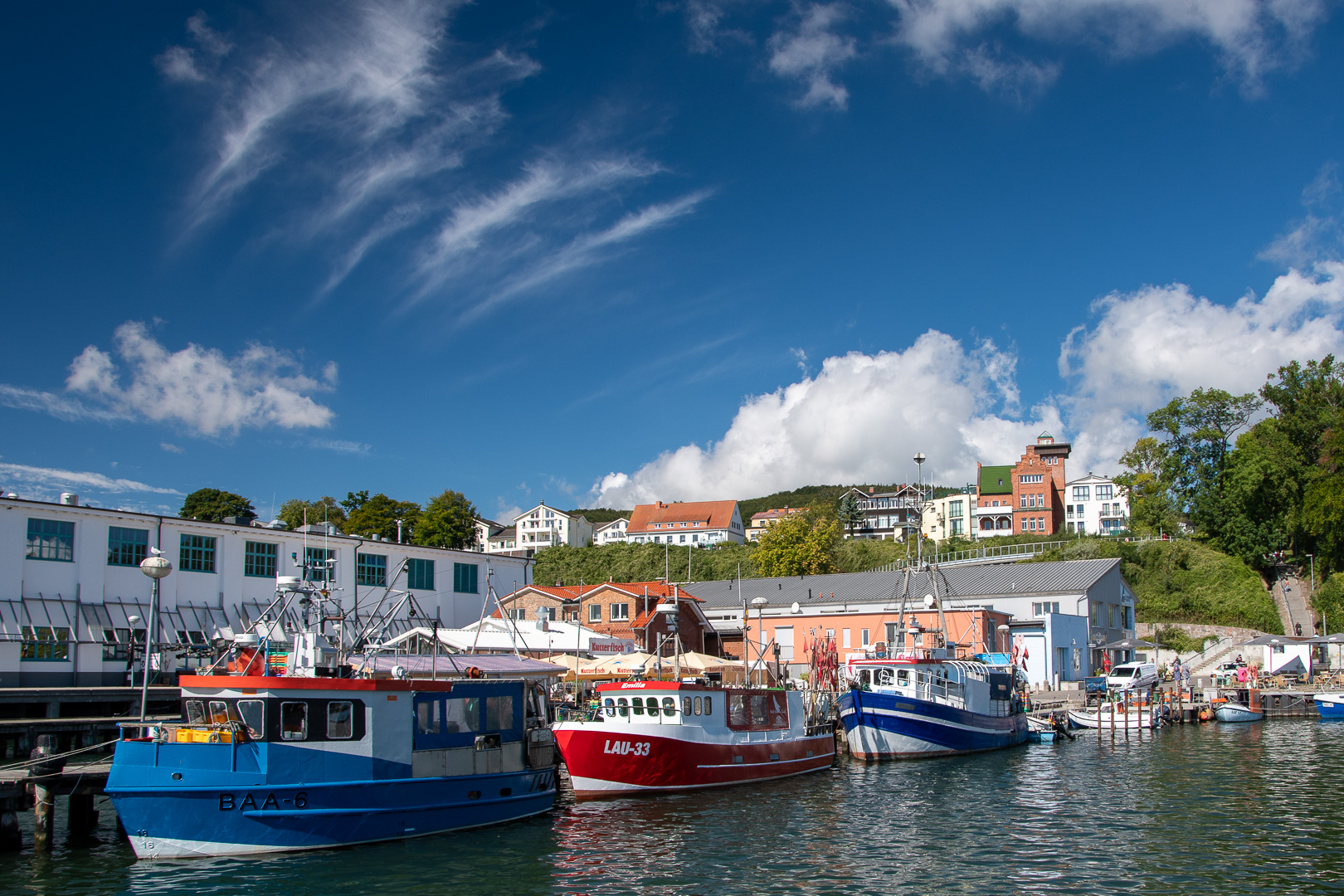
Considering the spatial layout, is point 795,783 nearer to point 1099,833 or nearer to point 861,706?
point 861,706

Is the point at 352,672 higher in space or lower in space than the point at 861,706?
higher

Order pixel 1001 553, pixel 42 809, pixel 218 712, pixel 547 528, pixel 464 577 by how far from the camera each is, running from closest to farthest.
→ pixel 218 712 < pixel 42 809 < pixel 464 577 < pixel 1001 553 < pixel 547 528

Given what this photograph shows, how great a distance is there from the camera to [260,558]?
168ft

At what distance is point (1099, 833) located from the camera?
22.1 meters

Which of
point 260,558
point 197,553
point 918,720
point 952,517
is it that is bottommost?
point 918,720

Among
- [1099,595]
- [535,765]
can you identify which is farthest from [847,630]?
[535,765]

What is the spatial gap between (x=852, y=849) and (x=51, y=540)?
122 feet

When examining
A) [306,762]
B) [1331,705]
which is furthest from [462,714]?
[1331,705]

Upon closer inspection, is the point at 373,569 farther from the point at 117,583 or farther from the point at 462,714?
the point at 462,714

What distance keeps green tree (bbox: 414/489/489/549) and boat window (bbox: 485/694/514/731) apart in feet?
219

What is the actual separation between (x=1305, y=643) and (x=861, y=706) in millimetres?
42722

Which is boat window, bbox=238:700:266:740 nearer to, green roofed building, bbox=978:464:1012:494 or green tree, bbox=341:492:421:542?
green tree, bbox=341:492:421:542

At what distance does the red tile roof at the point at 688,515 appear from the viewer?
157 meters

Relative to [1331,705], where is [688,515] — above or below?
above
